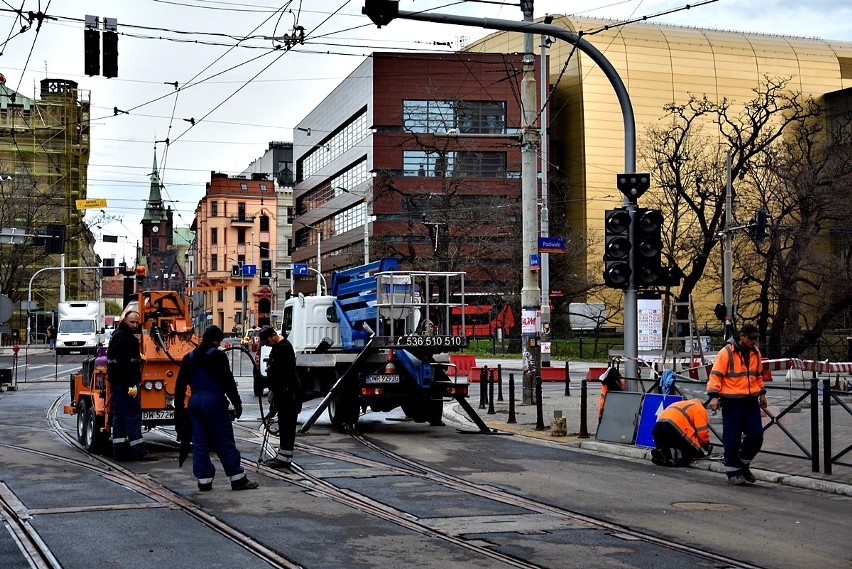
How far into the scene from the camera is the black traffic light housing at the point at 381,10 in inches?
610

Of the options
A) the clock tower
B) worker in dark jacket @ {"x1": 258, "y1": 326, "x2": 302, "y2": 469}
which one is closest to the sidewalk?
worker in dark jacket @ {"x1": 258, "y1": 326, "x2": 302, "y2": 469}

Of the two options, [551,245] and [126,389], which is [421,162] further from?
[126,389]

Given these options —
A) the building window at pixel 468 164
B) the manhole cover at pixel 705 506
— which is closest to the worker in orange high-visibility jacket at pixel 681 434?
the manhole cover at pixel 705 506

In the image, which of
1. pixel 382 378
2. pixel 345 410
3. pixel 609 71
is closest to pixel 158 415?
pixel 382 378

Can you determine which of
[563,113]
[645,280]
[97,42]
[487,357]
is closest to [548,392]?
[645,280]

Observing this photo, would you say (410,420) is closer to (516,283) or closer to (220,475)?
(220,475)

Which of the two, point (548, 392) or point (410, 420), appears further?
point (548, 392)

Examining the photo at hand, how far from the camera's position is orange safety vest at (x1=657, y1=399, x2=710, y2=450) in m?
14.3

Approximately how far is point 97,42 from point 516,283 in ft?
140

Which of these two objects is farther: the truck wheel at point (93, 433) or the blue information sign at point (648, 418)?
the blue information sign at point (648, 418)

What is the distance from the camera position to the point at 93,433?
50.8 feet

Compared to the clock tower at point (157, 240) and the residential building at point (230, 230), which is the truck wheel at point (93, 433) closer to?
the residential building at point (230, 230)

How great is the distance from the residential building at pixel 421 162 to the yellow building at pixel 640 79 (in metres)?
6.81

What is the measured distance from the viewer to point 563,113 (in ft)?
274
